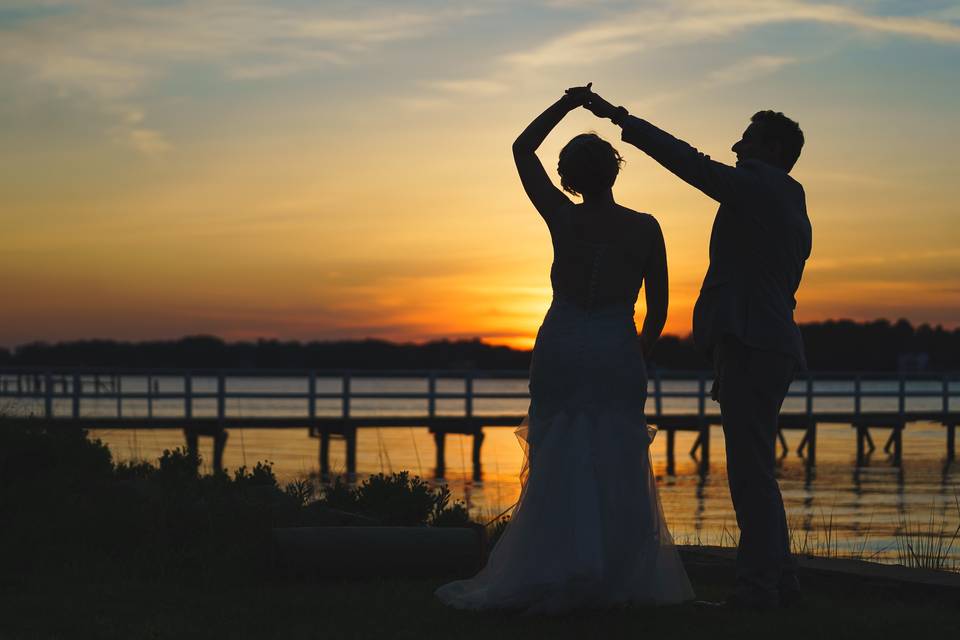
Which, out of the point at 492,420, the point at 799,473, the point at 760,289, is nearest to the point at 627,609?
the point at 760,289


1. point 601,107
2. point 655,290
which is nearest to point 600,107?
point 601,107

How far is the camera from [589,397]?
5.81m

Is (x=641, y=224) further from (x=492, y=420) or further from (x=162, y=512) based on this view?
(x=492, y=420)

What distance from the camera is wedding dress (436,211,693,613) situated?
5727 millimetres

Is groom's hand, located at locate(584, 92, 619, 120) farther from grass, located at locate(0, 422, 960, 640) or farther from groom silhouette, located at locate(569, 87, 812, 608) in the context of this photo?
grass, located at locate(0, 422, 960, 640)

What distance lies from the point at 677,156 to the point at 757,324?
86cm

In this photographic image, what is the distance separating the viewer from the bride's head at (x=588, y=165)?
570 centimetres

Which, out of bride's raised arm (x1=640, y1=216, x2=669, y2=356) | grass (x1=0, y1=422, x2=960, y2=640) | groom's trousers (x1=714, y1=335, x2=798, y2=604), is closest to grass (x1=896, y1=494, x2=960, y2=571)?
grass (x1=0, y1=422, x2=960, y2=640)

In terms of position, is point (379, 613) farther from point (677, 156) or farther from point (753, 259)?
point (677, 156)

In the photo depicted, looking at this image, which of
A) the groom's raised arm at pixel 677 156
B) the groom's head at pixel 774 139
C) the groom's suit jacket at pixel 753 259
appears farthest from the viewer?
the groom's head at pixel 774 139

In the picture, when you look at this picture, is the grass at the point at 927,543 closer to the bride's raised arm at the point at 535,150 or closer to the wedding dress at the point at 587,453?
A: the wedding dress at the point at 587,453

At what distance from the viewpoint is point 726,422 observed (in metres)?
5.93

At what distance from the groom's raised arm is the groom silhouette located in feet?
0.12

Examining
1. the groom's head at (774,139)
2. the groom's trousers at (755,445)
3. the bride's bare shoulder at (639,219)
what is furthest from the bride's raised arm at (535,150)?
the groom's trousers at (755,445)
